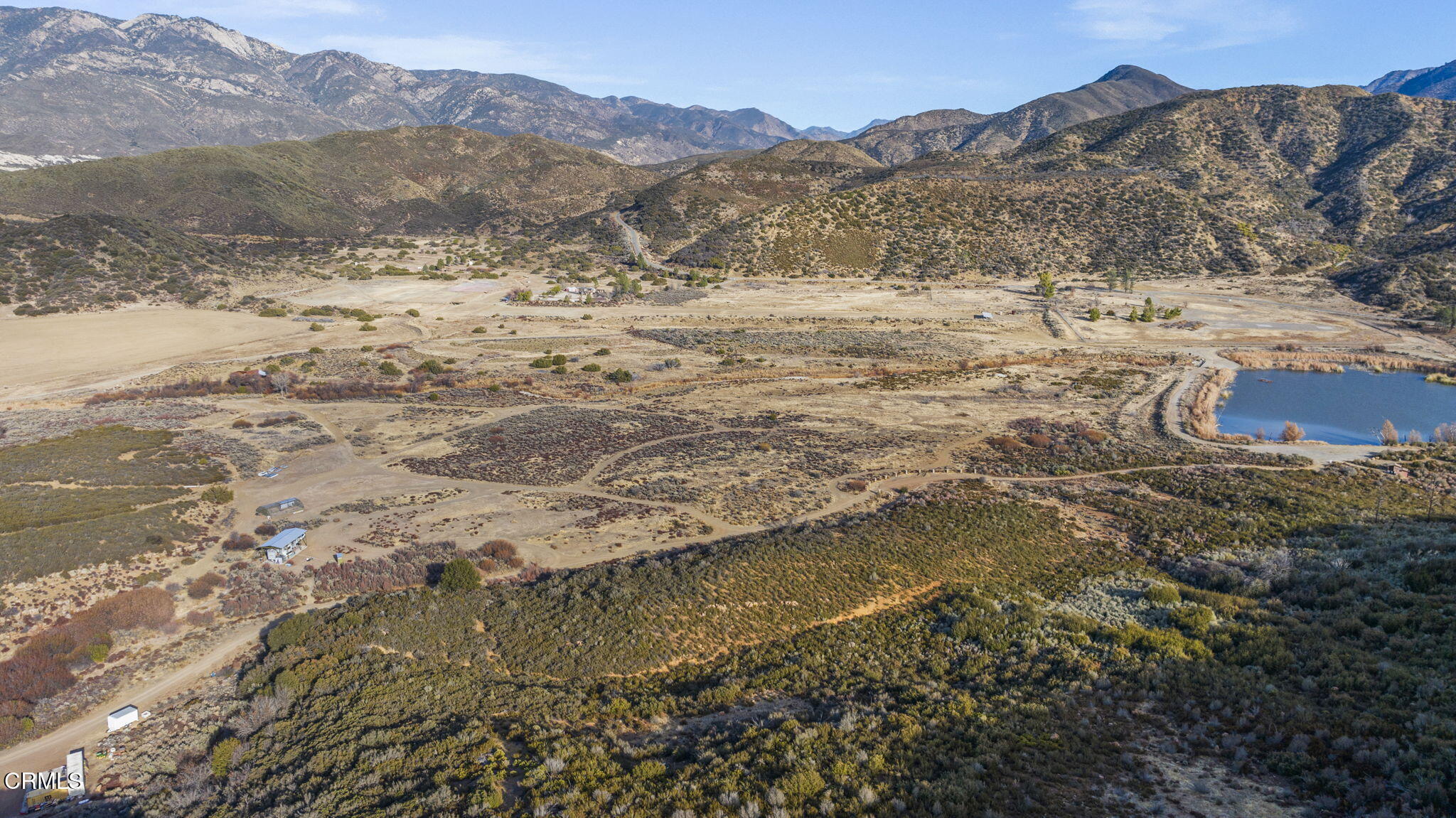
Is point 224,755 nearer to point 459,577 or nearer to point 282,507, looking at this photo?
point 459,577

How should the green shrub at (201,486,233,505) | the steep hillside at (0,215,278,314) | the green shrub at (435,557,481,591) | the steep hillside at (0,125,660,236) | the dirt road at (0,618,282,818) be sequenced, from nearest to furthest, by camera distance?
the dirt road at (0,618,282,818) → the green shrub at (435,557,481,591) → the green shrub at (201,486,233,505) → the steep hillside at (0,215,278,314) → the steep hillside at (0,125,660,236)

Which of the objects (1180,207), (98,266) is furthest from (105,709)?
(1180,207)

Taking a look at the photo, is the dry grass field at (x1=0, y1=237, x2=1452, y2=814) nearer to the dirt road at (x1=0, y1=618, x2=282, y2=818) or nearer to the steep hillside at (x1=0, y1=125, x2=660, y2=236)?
the dirt road at (x1=0, y1=618, x2=282, y2=818)

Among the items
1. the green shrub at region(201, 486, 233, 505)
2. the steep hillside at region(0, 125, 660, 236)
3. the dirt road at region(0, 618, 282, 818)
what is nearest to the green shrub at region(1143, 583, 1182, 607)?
the dirt road at region(0, 618, 282, 818)

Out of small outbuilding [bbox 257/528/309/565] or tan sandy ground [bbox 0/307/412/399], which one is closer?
small outbuilding [bbox 257/528/309/565]

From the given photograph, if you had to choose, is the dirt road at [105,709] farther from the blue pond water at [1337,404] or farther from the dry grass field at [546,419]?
the blue pond water at [1337,404]

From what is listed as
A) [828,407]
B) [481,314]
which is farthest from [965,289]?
[481,314]
